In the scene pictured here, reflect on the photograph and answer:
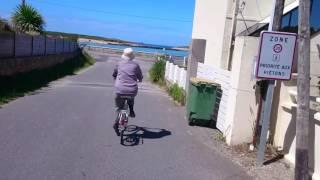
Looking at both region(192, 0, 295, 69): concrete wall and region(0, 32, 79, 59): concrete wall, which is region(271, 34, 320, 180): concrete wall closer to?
region(192, 0, 295, 69): concrete wall

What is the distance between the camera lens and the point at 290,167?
9219 millimetres

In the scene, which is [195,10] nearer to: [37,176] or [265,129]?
[265,129]

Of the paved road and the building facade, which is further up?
the building facade

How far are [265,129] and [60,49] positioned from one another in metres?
31.4

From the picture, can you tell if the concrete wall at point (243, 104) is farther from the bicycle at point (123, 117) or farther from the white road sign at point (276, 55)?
the bicycle at point (123, 117)

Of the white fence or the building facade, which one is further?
the white fence

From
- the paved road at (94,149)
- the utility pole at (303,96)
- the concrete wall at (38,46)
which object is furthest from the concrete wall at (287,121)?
the concrete wall at (38,46)

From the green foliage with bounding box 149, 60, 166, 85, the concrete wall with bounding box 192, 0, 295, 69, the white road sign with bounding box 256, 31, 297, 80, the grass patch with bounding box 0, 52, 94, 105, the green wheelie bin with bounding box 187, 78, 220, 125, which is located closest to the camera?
the white road sign with bounding box 256, 31, 297, 80

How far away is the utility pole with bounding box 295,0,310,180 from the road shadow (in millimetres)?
3532

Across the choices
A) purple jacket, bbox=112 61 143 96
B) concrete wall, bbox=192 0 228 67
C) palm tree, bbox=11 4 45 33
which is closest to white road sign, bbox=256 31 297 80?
purple jacket, bbox=112 61 143 96

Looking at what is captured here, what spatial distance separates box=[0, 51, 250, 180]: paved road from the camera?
804cm

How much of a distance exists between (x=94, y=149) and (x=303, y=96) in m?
3.72

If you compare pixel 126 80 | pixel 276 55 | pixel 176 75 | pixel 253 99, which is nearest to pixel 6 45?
pixel 176 75

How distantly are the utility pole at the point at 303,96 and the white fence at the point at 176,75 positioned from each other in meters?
12.0
